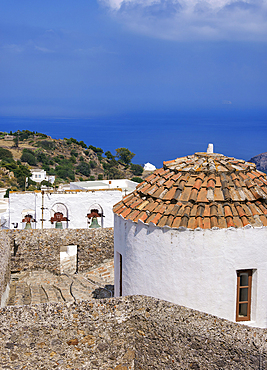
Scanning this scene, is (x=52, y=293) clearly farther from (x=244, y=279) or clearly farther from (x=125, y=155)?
(x=125, y=155)

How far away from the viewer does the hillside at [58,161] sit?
6832cm

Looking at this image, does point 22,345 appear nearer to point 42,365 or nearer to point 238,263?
Result: point 42,365

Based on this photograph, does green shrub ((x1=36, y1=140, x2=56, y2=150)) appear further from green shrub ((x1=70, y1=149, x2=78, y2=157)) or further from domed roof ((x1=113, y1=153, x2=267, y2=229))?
domed roof ((x1=113, y1=153, x2=267, y2=229))

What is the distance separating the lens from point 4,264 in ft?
47.2

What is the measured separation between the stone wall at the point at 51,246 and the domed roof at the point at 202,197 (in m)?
6.12

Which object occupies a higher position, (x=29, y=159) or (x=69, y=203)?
(x=29, y=159)

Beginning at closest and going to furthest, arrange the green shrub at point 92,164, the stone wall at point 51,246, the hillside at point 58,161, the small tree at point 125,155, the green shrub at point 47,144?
the stone wall at point 51,246 < the hillside at point 58,161 < the green shrub at point 92,164 < the green shrub at point 47,144 < the small tree at point 125,155

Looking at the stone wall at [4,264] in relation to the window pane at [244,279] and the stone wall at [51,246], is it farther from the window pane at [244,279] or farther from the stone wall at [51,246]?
the window pane at [244,279]

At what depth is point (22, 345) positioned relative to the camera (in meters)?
7.50

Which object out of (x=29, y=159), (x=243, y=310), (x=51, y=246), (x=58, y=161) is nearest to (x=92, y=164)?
(x=58, y=161)

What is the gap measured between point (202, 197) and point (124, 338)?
151 inches

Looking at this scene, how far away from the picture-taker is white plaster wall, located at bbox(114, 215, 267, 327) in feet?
30.4

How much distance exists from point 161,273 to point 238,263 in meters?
1.87

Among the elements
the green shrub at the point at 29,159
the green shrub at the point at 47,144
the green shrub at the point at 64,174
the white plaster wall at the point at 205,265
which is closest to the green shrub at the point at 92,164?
the green shrub at the point at 47,144
